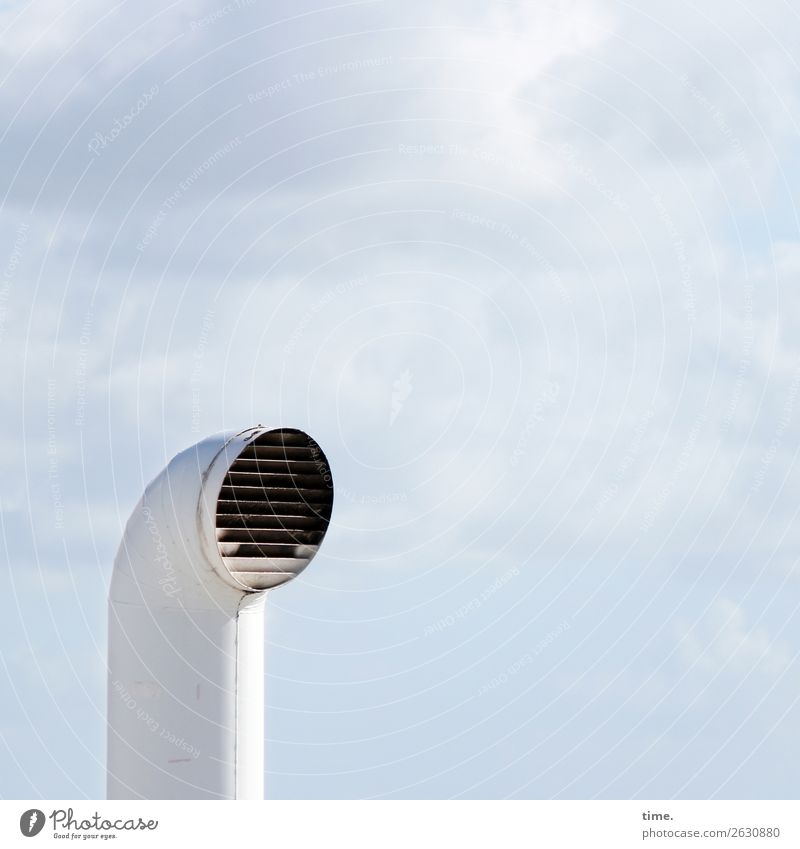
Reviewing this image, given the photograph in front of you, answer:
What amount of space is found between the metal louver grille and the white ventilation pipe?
0.02m

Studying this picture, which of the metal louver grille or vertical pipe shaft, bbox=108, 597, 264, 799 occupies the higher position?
the metal louver grille

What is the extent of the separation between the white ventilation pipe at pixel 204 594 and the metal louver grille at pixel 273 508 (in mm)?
15

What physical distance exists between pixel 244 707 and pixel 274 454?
3955 mm

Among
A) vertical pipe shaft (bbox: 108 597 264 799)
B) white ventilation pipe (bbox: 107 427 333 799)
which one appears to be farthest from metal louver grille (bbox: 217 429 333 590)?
vertical pipe shaft (bbox: 108 597 264 799)

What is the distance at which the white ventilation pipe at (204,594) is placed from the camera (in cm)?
3275

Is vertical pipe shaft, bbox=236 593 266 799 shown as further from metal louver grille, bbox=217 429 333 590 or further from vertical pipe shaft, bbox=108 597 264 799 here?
metal louver grille, bbox=217 429 333 590

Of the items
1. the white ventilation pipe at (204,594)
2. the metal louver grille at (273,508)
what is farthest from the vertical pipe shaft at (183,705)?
the metal louver grille at (273,508)

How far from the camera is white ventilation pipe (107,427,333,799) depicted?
1289 inches
